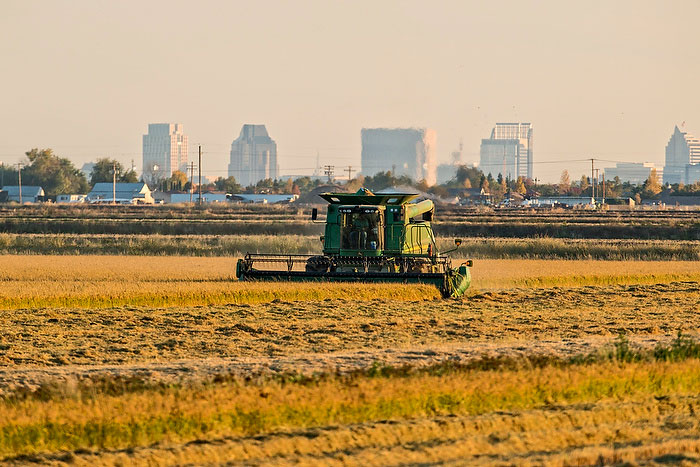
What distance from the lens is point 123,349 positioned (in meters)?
19.4

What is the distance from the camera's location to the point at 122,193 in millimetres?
190000

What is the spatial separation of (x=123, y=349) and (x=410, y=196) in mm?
15098

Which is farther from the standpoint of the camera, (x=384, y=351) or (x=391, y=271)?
(x=391, y=271)

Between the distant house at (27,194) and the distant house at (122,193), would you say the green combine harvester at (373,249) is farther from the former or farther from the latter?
the distant house at (27,194)

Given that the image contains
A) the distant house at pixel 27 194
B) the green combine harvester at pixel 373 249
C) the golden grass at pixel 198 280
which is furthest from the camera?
the distant house at pixel 27 194

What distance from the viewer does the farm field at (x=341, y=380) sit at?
11984 millimetres

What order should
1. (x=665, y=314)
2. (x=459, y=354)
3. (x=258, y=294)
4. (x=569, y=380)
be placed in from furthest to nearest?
(x=258, y=294) < (x=665, y=314) < (x=459, y=354) < (x=569, y=380)

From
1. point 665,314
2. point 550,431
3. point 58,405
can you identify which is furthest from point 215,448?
point 665,314

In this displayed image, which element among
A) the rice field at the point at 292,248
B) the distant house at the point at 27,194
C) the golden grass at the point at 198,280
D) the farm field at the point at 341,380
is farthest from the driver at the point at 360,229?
the distant house at the point at 27,194

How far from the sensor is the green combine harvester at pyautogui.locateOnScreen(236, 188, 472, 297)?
30.5 meters

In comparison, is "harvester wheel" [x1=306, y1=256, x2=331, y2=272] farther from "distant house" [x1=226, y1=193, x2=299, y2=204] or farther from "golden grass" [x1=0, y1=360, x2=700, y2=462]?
"distant house" [x1=226, y1=193, x2=299, y2=204]

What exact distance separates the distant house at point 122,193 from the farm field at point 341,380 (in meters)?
160

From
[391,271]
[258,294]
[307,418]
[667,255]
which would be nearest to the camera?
[307,418]

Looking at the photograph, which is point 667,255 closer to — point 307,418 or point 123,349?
point 123,349
